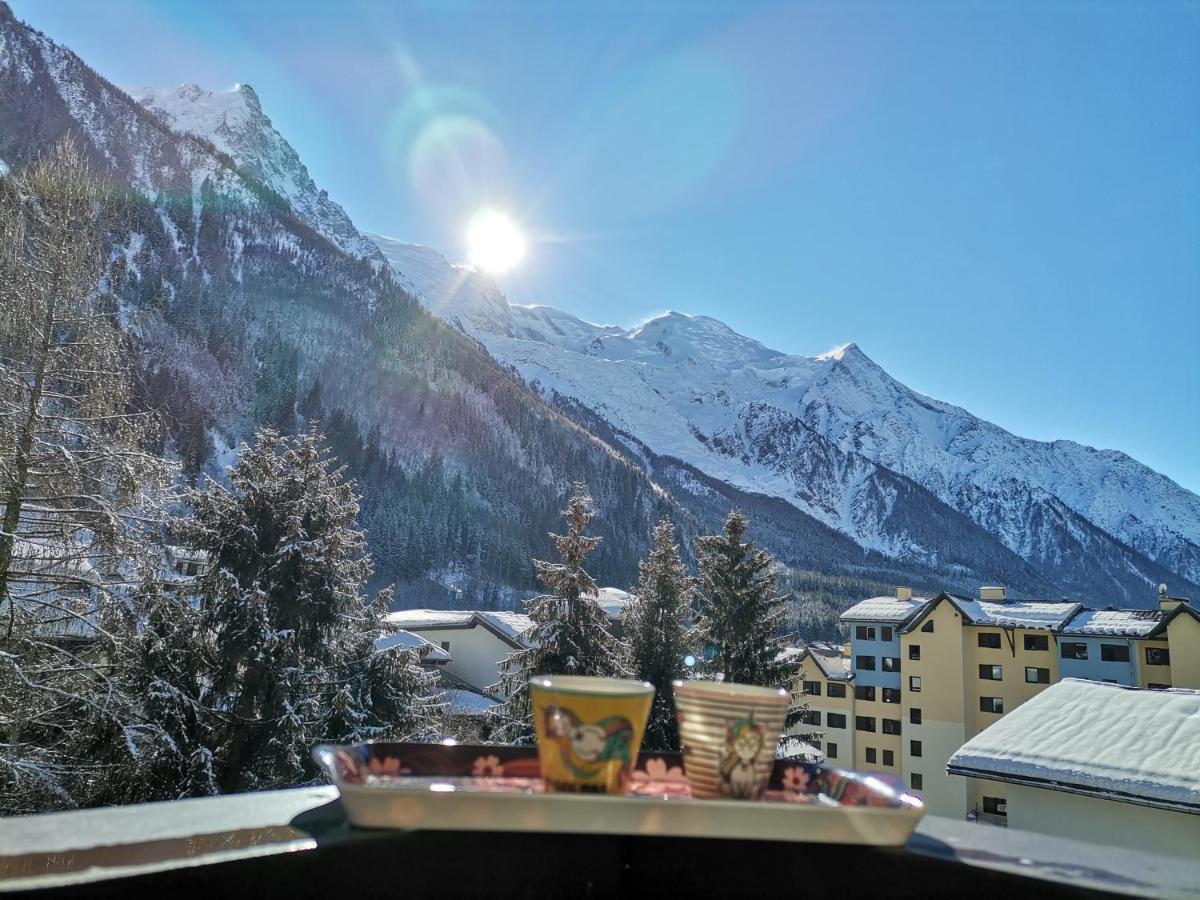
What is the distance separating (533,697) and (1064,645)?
28.3 metres

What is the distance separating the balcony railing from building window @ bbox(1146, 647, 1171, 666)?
27.1 metres

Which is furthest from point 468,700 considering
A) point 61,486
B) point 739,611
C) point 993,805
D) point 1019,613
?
point 1019,613

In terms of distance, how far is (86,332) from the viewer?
7445 millimetres

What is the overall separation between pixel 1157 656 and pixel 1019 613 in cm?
412

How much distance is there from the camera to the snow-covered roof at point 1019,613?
79.6 ft

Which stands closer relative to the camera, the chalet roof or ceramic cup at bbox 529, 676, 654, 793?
ceramic cup at bbox 529, 676, 654, 793

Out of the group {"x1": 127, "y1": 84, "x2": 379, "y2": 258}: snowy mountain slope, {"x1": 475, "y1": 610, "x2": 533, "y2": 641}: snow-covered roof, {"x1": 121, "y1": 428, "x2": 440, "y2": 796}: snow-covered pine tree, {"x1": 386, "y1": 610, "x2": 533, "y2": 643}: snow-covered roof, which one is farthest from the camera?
{"x1": 127, "y1": 84, "x2": 379, "y2": 258}: snowy mountain slope

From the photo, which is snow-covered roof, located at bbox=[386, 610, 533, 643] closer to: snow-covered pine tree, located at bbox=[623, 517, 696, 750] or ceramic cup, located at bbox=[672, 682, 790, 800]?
snow-covered pine tree, located at bbox=[623, 517, 696, 750]

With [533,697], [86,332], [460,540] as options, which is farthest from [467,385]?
[533,697]

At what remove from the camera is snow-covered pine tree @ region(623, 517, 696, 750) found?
16.1m

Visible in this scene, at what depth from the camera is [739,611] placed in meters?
16.3

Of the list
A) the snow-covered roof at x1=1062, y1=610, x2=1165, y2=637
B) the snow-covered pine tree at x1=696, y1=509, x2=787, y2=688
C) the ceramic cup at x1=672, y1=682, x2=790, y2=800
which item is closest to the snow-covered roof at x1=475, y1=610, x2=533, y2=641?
the snow-covered pine tree at x1=696, y1=509, x2=787, y2=688

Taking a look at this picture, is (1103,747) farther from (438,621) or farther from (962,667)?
(438,621)

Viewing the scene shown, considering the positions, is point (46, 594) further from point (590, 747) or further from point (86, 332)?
point (590, 747)
